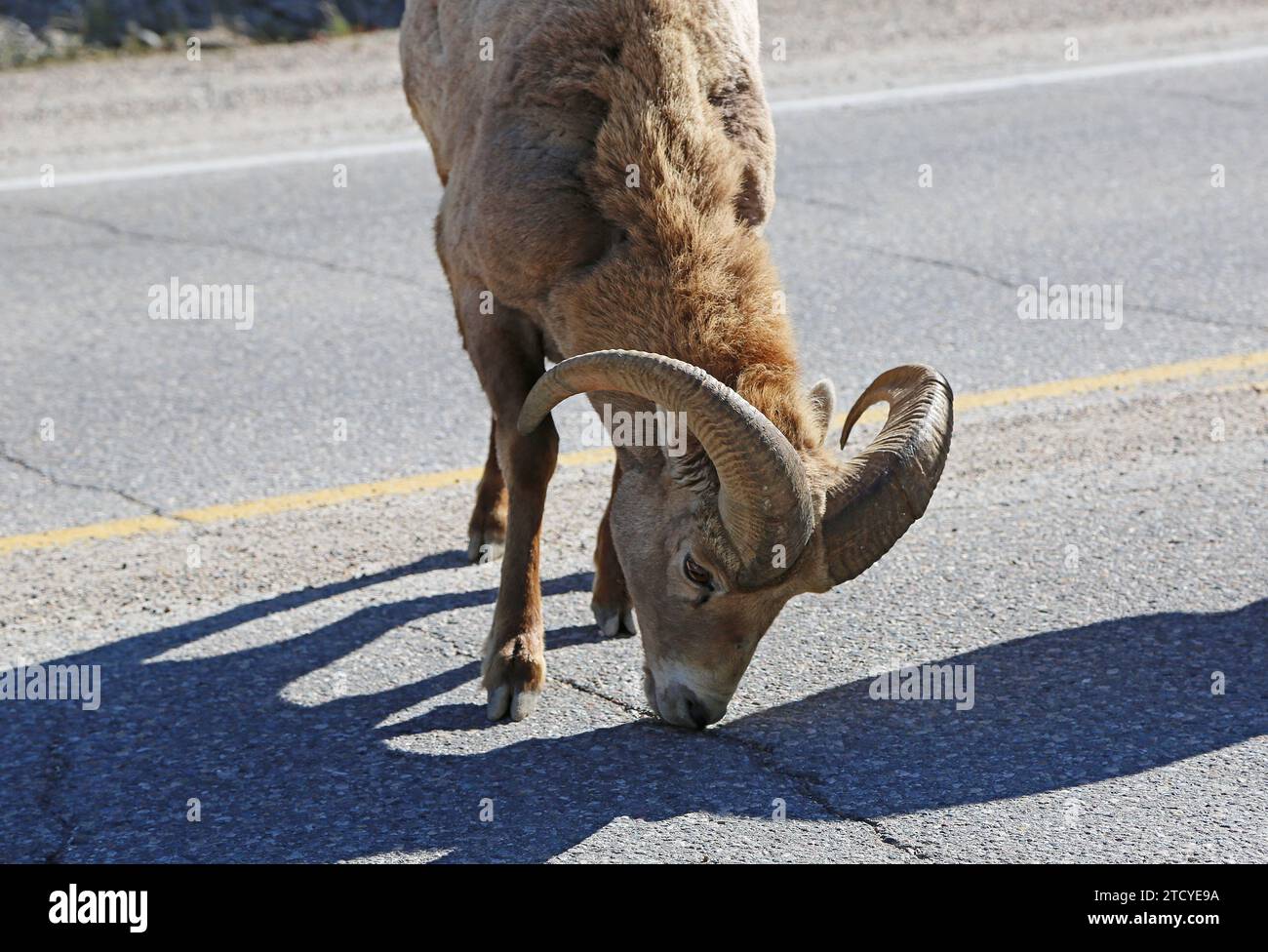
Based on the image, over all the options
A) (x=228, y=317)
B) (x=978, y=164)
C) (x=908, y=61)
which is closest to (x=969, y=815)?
(x=228, y=317)

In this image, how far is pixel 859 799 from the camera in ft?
14.7

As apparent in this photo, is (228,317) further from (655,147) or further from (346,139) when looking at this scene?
(655,147)

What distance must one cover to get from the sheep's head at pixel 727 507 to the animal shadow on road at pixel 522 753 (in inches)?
12.2

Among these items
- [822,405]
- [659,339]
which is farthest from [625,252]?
[822,405]

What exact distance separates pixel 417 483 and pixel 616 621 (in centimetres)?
147

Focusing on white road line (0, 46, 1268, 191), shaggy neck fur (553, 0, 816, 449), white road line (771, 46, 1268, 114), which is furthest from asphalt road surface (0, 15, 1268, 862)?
white road line (771, 46, 1268, 114)

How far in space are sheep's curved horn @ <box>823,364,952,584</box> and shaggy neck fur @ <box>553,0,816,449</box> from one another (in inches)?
8.4

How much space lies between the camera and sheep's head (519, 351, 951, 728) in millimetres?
4078

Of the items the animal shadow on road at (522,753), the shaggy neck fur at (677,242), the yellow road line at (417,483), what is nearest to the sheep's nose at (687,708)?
the animal shadow on road at (522,753)

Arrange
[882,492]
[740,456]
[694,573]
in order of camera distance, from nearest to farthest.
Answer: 1. [740,456]
2. [882,492]
3. [694,573]

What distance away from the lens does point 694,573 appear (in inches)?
175

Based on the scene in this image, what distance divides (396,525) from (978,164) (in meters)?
5.67

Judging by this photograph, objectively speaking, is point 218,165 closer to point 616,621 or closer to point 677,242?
point 616,621

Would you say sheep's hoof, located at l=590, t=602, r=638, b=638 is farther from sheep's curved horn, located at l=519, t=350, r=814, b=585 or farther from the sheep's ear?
sheep's curved horn, located at l=519, t=350, r=814, b=585
